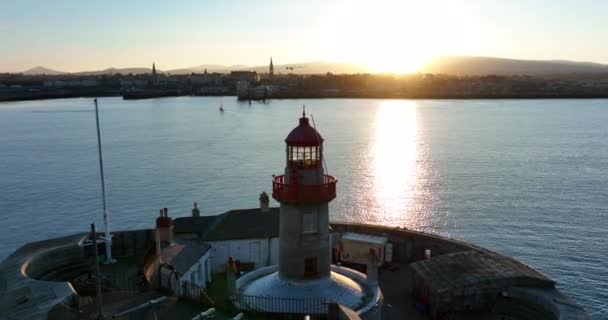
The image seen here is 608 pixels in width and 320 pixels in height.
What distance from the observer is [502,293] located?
17844mm

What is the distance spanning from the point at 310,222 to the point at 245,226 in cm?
897

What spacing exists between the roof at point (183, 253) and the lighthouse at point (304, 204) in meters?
5.14

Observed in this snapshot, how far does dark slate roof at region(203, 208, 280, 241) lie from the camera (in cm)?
2242

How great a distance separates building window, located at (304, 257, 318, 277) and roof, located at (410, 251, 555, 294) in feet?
17.3

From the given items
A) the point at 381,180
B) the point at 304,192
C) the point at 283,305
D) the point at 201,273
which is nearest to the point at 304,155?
the point at 304,192

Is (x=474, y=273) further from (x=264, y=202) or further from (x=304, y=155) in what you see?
(x=264, y=202)

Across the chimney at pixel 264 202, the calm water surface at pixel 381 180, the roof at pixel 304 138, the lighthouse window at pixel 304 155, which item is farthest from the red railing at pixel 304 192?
the calm water surface at pixel 381 180

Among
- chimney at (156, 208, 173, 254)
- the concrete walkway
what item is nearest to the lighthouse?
the concrete walkway

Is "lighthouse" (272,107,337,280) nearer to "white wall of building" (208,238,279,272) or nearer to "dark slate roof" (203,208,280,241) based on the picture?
"white wall of building" (208,238,279,272)

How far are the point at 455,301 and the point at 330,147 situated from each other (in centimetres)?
6756

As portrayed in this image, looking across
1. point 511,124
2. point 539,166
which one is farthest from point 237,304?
point 511,124

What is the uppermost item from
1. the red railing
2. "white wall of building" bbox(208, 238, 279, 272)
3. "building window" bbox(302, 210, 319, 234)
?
the red railing

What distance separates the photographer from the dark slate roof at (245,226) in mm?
22422

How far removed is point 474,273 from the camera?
18344 millimetres
